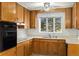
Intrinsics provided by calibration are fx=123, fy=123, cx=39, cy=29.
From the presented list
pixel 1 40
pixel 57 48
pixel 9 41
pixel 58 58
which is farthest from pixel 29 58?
pixel 57 48

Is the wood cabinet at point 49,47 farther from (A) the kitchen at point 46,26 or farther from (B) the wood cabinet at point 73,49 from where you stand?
(B) the wood cabinet at point 73,49

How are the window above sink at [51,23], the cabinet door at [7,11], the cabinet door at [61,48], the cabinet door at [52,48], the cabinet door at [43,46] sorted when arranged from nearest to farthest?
the cabinet door at [7,11] < the cabinet door at [61,48] < the cabinet door at [52,48] < the cabinet door at [43,46] < the window above sink at [51,23]

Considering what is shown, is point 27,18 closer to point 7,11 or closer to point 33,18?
point 33,18

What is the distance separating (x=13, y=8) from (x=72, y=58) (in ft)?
8.91

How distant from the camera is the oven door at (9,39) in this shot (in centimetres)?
284

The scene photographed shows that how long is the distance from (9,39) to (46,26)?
119 inches

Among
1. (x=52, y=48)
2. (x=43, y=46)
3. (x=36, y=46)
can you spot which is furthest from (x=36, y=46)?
(x=52, y=48)

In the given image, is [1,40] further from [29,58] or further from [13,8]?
[29,58]

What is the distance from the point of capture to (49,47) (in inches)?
201

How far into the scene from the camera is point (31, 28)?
586cm

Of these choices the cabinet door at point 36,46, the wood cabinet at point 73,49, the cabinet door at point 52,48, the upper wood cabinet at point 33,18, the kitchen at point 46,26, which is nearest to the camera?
the wood cabinet at point 73,49

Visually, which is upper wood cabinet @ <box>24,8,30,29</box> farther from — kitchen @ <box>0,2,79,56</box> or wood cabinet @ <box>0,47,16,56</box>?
wood cabinet @ <box>0,47,16,56</box>

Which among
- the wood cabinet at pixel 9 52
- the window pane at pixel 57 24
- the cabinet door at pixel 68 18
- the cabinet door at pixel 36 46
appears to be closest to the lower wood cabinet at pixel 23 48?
the wood cabinet at pixel 9 52

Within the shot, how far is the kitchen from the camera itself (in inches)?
186
